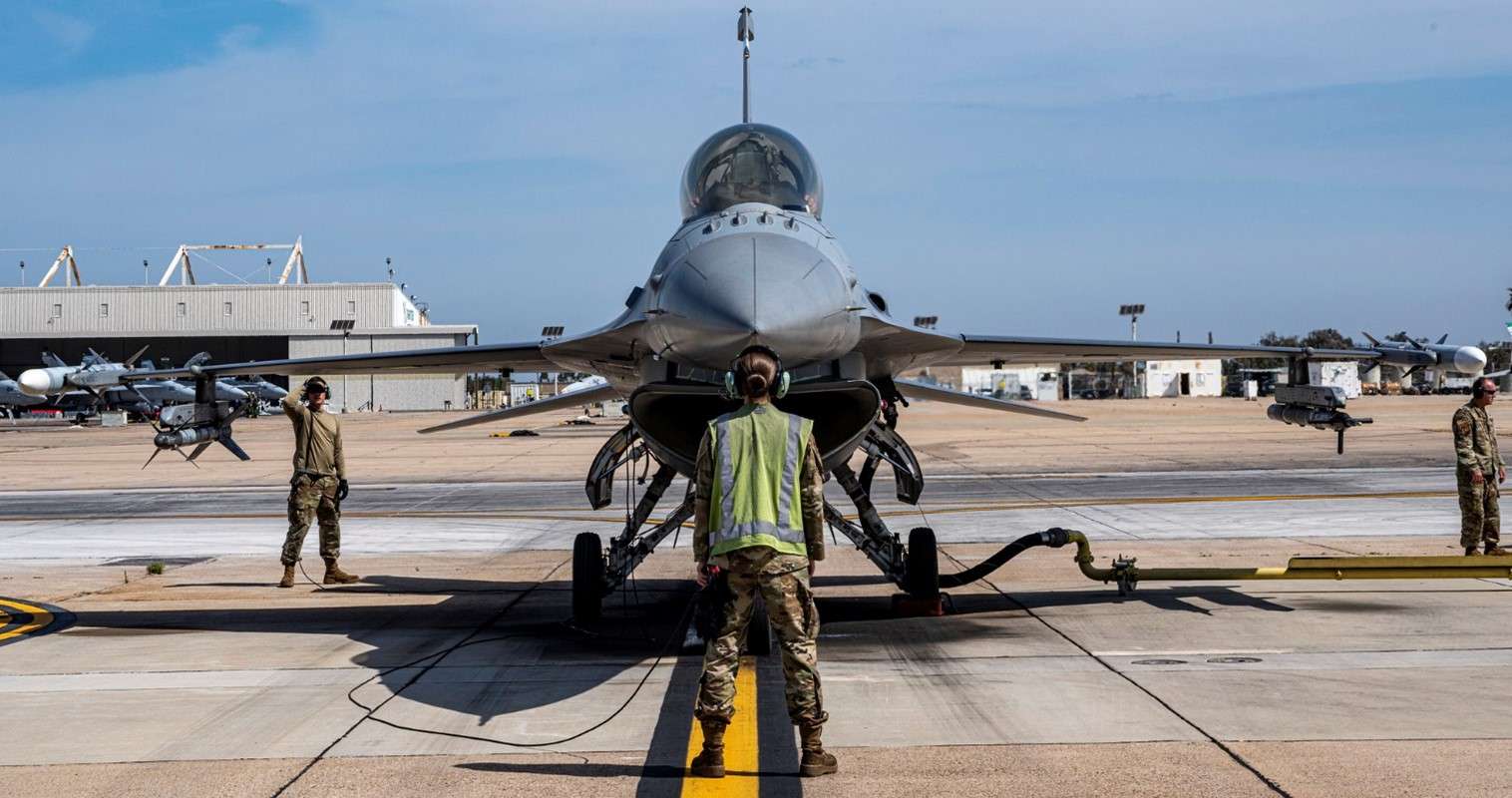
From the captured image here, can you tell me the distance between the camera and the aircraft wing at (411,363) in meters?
10.8

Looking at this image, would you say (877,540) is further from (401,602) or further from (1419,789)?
(1419,789)

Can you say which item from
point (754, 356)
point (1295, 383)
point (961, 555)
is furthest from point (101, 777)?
point (1295, 383)

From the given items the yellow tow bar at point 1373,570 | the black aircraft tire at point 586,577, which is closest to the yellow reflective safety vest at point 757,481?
the black aircraft tire at point 586,577

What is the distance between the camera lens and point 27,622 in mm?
10562

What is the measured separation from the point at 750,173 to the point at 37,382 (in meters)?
11.4

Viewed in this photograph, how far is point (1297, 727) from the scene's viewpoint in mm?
6383

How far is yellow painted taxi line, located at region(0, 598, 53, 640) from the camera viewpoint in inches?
396

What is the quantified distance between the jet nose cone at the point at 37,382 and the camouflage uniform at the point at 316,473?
197 inches

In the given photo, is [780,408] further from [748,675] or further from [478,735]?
[478,735]

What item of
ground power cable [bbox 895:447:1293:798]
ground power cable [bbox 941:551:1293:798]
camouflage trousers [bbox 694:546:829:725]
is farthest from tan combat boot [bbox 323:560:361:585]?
camouflage trousers [bbox 694:546:829:725]

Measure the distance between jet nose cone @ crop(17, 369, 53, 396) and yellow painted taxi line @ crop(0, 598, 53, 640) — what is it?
4963mm

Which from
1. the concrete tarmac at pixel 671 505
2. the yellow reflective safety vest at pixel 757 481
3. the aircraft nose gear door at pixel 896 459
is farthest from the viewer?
the concrete tarmac at pixel 671 505

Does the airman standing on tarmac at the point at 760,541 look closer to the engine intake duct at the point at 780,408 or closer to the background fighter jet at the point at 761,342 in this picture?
the background fighter jet at the point at 761,342

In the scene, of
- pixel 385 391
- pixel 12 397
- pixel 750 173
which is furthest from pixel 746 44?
pixel 385 391
